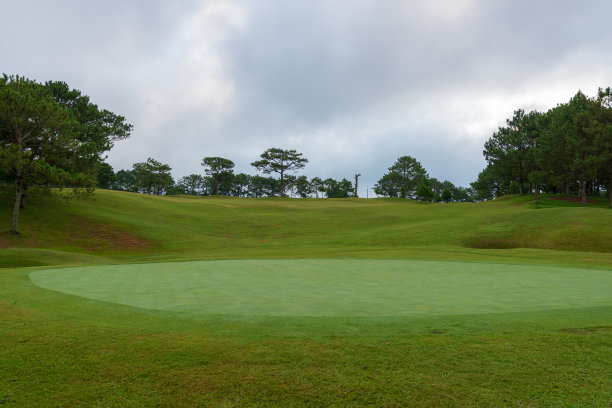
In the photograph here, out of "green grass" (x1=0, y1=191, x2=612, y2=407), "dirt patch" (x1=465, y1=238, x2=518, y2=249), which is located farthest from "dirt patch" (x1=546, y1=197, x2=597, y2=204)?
"green grass" (x1=0, y1=191, x2=612, y2=407)

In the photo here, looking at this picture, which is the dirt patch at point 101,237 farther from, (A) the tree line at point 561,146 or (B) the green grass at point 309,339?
(A) the tree line at point 561,146

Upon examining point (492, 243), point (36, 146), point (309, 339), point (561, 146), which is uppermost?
point (561, 146)

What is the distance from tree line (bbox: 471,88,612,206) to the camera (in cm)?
5322

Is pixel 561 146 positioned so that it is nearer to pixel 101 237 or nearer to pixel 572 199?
pixel 572 199

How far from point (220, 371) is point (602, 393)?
373 cm

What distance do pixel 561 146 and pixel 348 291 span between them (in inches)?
2393

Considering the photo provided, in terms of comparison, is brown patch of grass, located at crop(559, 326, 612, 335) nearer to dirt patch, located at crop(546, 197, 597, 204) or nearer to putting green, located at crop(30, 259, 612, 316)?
putting green, located at crop(30, 259, 612, 316)

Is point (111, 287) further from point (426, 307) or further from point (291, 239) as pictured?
point (291, 239)

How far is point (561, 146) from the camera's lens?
184 ft

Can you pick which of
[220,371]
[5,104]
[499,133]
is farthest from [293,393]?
[499,133]

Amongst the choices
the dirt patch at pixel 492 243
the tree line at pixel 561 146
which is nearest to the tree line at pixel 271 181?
the tree line at pixel 561 146

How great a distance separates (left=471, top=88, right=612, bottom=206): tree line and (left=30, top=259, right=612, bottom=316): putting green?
51.2 metres

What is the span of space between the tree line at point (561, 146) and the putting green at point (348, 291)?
5119 centimetres

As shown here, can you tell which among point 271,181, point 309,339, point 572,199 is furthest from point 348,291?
point 271,181
